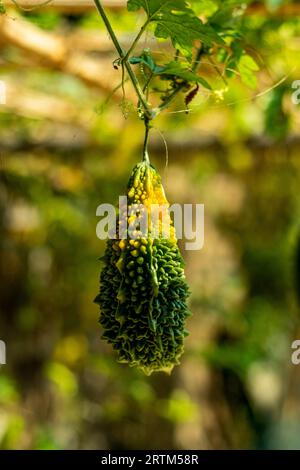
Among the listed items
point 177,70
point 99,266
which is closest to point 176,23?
point 177,70

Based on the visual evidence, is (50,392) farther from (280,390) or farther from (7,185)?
(280,390)

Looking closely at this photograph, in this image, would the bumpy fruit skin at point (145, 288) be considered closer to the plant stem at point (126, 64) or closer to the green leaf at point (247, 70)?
the plant stem at point (126, 64)

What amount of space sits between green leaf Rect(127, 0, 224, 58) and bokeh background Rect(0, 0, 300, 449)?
8.04 ft

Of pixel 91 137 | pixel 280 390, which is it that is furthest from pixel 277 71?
pixel 280 390

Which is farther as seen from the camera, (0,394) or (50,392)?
(50,392)

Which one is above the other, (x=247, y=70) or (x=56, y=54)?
(x=56, y=54)

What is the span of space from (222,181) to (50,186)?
54.9 inches

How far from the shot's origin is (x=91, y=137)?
16.3 ft

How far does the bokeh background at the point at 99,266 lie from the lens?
4.79 meters

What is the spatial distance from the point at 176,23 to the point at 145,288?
50 centimetres

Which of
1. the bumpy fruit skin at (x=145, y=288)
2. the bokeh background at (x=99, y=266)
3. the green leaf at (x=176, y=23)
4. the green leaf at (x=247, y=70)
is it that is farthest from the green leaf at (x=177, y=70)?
the bokeh background at (x=99, y=266)

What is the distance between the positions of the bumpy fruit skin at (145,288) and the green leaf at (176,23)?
261mm

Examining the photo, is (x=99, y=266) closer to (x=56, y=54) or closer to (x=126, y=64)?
(x=56, y=54)

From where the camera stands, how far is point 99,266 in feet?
17.8
